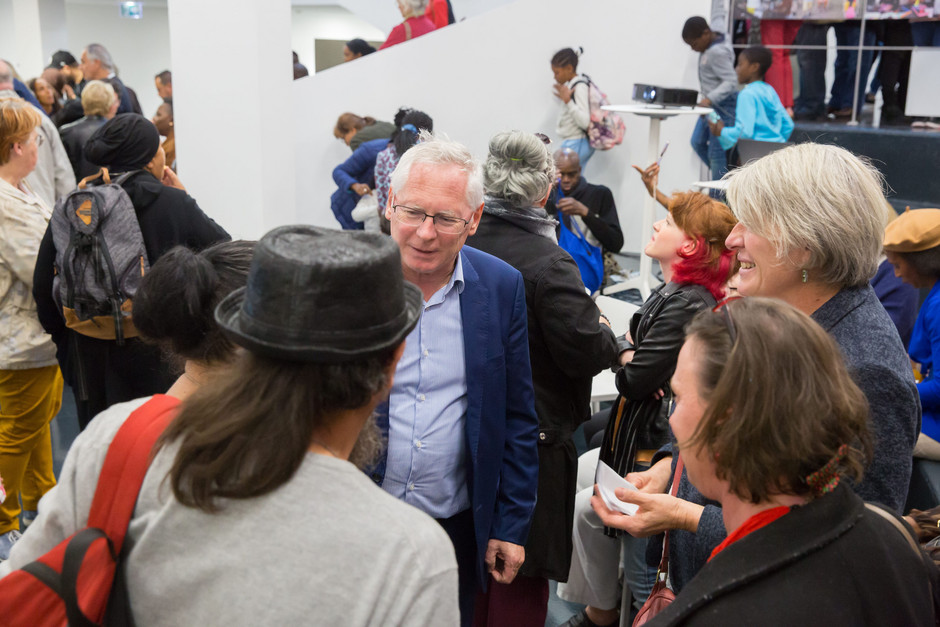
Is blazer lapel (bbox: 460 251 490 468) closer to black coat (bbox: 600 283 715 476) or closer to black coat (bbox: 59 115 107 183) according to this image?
black coat (bbox: 600 283 715 476)

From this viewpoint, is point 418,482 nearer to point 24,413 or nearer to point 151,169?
point 151,169

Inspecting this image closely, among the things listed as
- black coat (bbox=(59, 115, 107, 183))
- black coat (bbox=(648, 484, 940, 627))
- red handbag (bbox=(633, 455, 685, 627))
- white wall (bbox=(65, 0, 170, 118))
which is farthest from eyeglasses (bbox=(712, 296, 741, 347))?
white wall (bbox=(65, 0, 170, 118))

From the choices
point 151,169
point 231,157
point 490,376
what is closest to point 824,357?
point 490,376

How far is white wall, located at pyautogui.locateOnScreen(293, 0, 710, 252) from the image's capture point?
26.1 feet

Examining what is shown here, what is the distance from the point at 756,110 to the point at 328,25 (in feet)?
35.1

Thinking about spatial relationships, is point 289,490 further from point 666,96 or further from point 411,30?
point 411,30

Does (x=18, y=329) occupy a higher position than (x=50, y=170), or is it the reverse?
(x=50, y=170)

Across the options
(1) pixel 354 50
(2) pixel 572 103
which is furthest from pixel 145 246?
(1) pixel 354 50

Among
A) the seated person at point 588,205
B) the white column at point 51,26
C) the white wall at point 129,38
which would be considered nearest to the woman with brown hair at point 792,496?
the seated person at point 588,205

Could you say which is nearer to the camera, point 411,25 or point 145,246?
point 145,246

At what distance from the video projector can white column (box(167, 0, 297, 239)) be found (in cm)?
236

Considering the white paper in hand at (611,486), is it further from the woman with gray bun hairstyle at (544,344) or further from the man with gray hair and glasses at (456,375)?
the woman with gray bun hairstyle at (544,344)

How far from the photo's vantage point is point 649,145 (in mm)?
5887

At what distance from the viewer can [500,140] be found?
255cm
